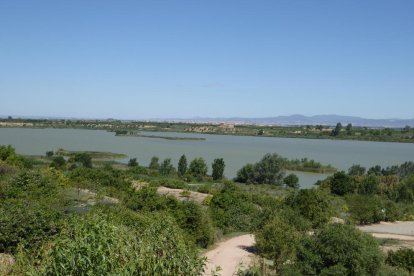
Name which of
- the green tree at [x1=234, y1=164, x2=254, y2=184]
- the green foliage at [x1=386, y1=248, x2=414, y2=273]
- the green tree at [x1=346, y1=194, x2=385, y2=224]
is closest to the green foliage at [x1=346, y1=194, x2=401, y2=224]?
the green tree at [x1=346, y1=194, x2=385, y2=224]

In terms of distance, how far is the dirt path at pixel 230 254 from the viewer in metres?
15.6

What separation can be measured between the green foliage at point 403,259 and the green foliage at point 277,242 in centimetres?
402

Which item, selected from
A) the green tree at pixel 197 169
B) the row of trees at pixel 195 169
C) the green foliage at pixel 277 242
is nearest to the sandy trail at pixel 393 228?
the green foliage at pixel 277 242

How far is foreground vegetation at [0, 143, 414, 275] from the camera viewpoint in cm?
567

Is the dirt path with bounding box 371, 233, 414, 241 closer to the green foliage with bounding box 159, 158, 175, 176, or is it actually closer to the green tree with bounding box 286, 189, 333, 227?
the green tree with bounding box 286, 189, 333, 227

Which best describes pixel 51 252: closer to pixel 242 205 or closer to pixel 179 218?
pixel 179 218

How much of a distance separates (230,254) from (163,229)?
11.0 metres

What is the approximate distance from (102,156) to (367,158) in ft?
153

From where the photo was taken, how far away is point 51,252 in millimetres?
5676

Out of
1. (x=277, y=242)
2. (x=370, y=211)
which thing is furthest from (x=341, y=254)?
(x=370, y=211)

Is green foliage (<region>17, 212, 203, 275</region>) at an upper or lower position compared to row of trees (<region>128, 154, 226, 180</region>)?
upper

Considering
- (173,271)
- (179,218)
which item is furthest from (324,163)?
(173,271)

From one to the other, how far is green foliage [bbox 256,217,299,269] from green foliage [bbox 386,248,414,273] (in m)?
4.02

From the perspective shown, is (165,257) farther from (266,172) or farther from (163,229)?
(266,172)
